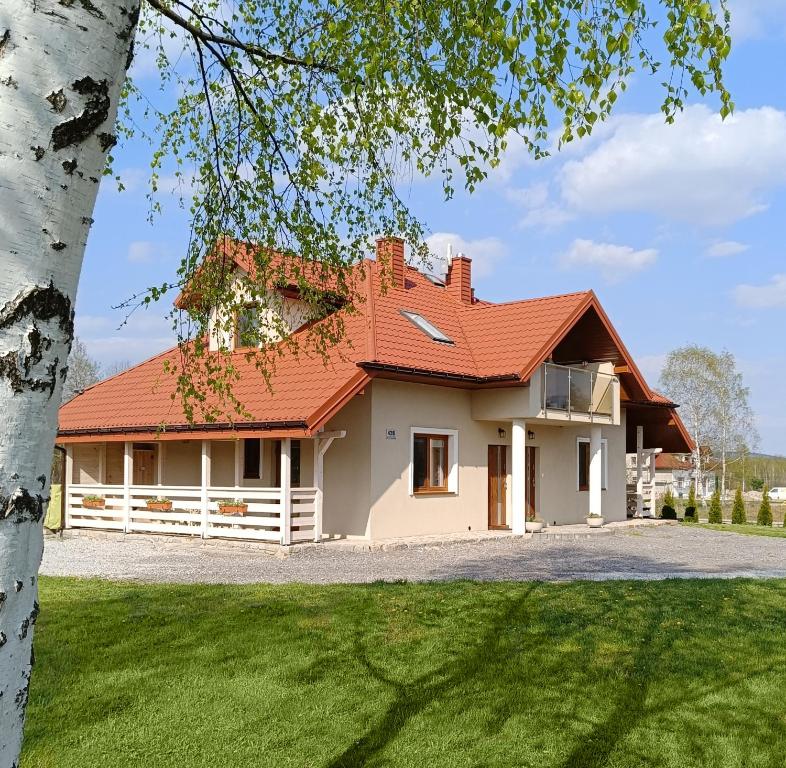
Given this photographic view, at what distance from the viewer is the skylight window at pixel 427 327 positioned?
19453 mm

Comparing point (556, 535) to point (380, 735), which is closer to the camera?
point (380, 735)

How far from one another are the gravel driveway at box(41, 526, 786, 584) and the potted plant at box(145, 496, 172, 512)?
2.39ft

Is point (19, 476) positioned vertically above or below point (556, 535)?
above

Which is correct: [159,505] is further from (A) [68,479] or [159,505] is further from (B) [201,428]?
(A) [68,479]

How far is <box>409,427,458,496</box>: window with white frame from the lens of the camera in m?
17.7

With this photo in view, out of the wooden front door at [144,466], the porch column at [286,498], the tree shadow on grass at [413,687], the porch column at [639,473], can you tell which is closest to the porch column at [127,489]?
the wooden front door at [144,466]

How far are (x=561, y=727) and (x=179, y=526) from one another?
1332 centimetres

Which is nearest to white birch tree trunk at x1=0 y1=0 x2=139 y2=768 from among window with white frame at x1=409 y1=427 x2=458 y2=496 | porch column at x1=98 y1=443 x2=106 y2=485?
window with white frame at x1=409 y1=427 x2=458 y2=496

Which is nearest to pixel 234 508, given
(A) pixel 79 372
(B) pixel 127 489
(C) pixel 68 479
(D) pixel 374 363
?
(B) pixel 127 489

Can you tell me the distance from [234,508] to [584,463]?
10.9 m

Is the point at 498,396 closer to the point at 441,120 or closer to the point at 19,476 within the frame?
the point at 441,120

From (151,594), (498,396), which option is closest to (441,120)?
(151,594)

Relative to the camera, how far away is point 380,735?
5312 mm

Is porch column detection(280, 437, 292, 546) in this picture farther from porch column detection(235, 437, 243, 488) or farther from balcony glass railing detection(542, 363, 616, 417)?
balcony glass railing detection(542, 363, 616, 417)
